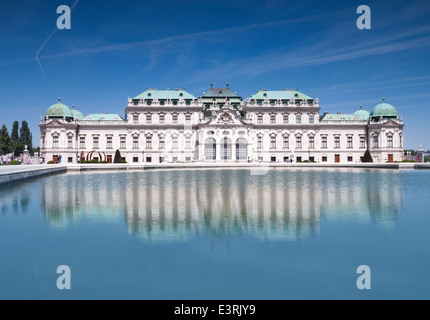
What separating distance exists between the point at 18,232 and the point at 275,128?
68.6 metres

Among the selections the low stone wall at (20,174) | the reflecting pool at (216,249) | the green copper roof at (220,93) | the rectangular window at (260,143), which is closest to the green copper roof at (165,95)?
the green copper roof at (220,93)

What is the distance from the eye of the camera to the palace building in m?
72.9

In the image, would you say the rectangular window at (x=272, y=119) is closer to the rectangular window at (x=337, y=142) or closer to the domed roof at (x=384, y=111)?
the rectangular window at (x=337, y=142)

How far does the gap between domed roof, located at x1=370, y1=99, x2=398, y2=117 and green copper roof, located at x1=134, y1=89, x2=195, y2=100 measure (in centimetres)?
4249

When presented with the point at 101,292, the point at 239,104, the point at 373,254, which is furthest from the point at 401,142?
the point at 101,292

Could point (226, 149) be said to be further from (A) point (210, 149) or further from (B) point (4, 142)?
(B) point (4, 142)

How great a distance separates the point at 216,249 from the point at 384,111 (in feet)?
259

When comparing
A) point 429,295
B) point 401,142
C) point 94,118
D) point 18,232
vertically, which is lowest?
point 429,295

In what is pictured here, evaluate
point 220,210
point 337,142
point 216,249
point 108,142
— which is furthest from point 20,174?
point 337,142

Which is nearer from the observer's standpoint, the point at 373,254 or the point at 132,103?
the point at 373,254

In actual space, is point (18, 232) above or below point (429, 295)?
above
